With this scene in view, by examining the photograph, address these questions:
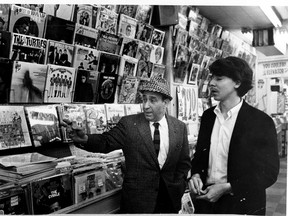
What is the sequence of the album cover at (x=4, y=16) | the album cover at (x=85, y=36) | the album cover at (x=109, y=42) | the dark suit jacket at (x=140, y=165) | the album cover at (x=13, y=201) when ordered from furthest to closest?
the album cover at (x=109, y=42)
the album cover at (x=85, y=36)
the dark suit jacket at (x=140, y=165)
the album cover at (x=4, y=16)
the album cover at (x=13, y=201)

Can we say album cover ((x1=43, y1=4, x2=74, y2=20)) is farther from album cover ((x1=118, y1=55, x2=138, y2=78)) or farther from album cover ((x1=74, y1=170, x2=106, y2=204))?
album cover ((x1=74, y1=170, x2=106, y2=204))

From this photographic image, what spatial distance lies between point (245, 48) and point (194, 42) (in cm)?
38

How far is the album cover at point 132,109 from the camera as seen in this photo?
5.94 feet

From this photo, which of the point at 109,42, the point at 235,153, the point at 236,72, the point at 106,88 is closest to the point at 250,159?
the point at 235,153

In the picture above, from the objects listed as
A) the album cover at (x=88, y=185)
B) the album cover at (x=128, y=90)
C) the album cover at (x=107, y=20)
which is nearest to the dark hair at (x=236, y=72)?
the album cover at (x=128, y=90)

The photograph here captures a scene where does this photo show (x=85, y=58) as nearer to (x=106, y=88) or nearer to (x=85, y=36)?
(x=85, y=36)

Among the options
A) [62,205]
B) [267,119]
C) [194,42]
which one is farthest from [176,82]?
[62,205]

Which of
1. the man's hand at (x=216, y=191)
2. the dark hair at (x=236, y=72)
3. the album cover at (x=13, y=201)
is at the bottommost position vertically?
the album cover at (x=13, y=201)

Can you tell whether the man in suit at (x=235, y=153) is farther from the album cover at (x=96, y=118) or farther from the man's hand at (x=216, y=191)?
the album cover at (x=96, y=118)

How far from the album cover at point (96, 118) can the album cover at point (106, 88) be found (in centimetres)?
5

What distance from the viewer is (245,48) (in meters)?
2.04

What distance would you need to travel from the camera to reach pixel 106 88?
1729 millimetres

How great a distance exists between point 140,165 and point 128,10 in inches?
38.4

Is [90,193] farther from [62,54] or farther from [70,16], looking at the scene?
[70,16]
